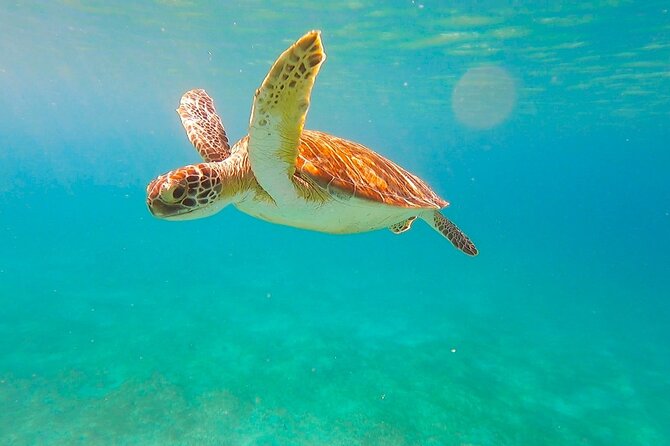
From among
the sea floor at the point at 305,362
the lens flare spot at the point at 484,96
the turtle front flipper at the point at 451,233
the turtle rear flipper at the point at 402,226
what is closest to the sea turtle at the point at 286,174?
the turtle rear flipper at the point at 402,226

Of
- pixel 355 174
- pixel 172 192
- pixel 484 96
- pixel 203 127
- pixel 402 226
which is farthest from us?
pixel 484 96

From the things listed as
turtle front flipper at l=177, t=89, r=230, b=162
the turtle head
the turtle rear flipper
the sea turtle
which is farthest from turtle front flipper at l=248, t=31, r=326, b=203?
the turtle rear flipper

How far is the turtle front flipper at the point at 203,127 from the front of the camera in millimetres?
3426

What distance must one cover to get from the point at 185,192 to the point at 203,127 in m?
1.65

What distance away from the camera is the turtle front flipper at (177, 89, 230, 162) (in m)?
3.43

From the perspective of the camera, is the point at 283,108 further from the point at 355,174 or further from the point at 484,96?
the point at 484,96

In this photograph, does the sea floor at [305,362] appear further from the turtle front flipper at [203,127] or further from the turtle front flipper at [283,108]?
the turtle front flipper at [283,108]

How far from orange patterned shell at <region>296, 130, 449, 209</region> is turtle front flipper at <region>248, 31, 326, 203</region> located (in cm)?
32

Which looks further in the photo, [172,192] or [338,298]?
[338,298]

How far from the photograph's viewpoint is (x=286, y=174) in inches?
103

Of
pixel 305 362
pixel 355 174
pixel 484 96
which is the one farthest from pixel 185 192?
pixel 484 96

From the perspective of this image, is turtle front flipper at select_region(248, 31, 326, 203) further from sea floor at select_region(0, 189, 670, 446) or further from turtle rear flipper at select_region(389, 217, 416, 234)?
sea floor at select_region(0, 189, 670, 446)

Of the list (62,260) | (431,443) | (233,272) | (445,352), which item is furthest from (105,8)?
(431,443)

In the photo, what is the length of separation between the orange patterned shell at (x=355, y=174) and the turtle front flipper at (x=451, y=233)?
1.06 metres
